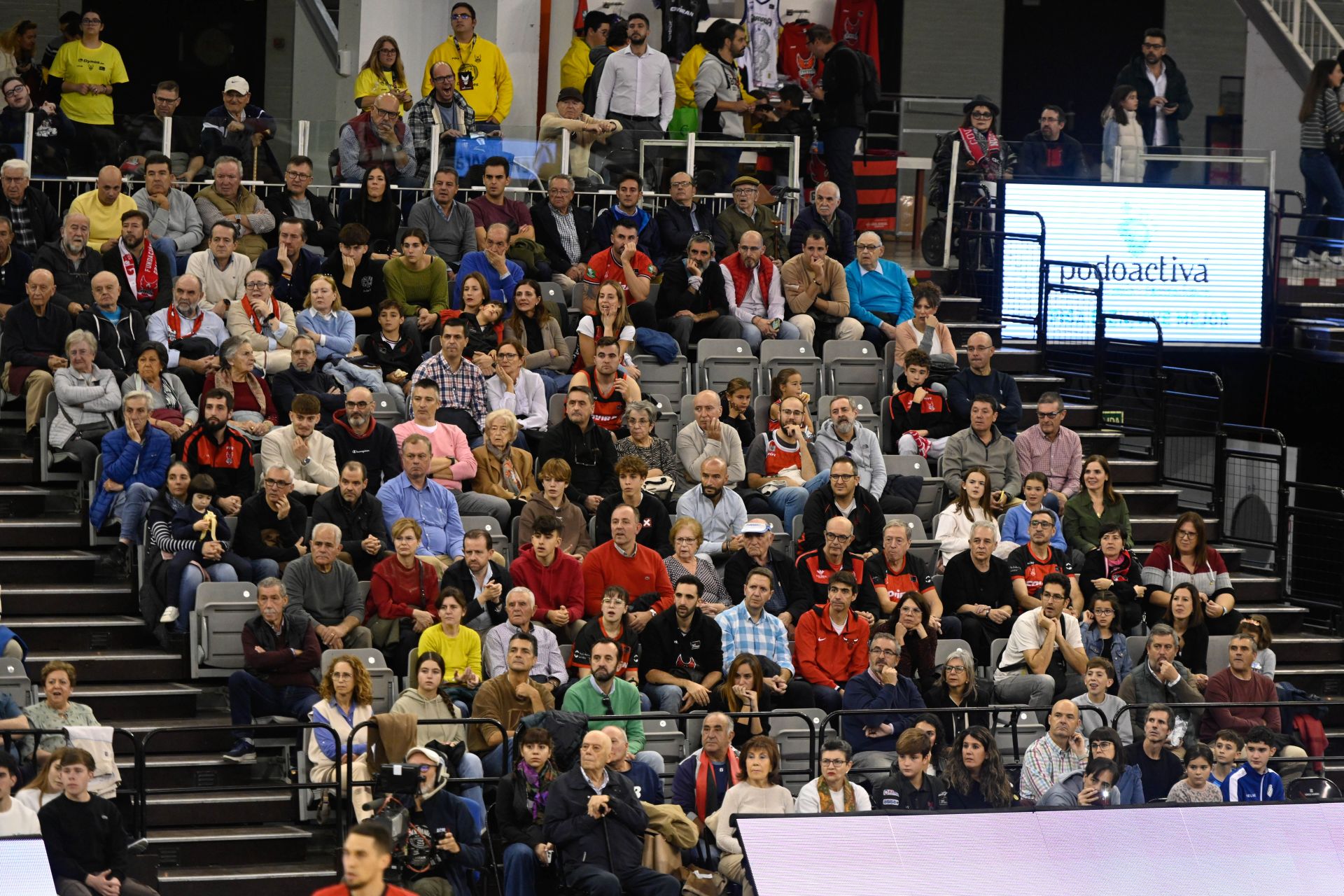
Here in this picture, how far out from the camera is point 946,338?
1483 cm

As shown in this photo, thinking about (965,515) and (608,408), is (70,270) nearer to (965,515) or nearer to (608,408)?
(608,408)

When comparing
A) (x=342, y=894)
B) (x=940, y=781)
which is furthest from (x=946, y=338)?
(x=342, y=894)

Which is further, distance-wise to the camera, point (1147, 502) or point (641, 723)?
point (1147, 502)

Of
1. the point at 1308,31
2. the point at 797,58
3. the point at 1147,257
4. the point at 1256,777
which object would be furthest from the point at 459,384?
the point at 1308,31

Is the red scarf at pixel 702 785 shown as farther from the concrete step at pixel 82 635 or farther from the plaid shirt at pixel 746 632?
the concrete step at pixel 82 635

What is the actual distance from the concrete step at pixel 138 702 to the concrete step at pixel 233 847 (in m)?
0.96

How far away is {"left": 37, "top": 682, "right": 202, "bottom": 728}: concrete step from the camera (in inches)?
445

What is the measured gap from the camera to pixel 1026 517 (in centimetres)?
1316

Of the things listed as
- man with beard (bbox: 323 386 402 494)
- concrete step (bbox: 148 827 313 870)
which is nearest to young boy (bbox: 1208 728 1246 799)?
concrete step (bbox: 148 827 313 870)

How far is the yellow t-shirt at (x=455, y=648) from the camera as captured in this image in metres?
11.0

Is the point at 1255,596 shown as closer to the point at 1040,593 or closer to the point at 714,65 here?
the point at 1040,593

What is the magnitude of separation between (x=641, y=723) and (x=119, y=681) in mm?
2898

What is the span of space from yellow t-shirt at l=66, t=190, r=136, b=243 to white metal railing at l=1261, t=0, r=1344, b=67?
35.9 feet

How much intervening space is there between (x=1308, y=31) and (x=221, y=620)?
12.7 meters
